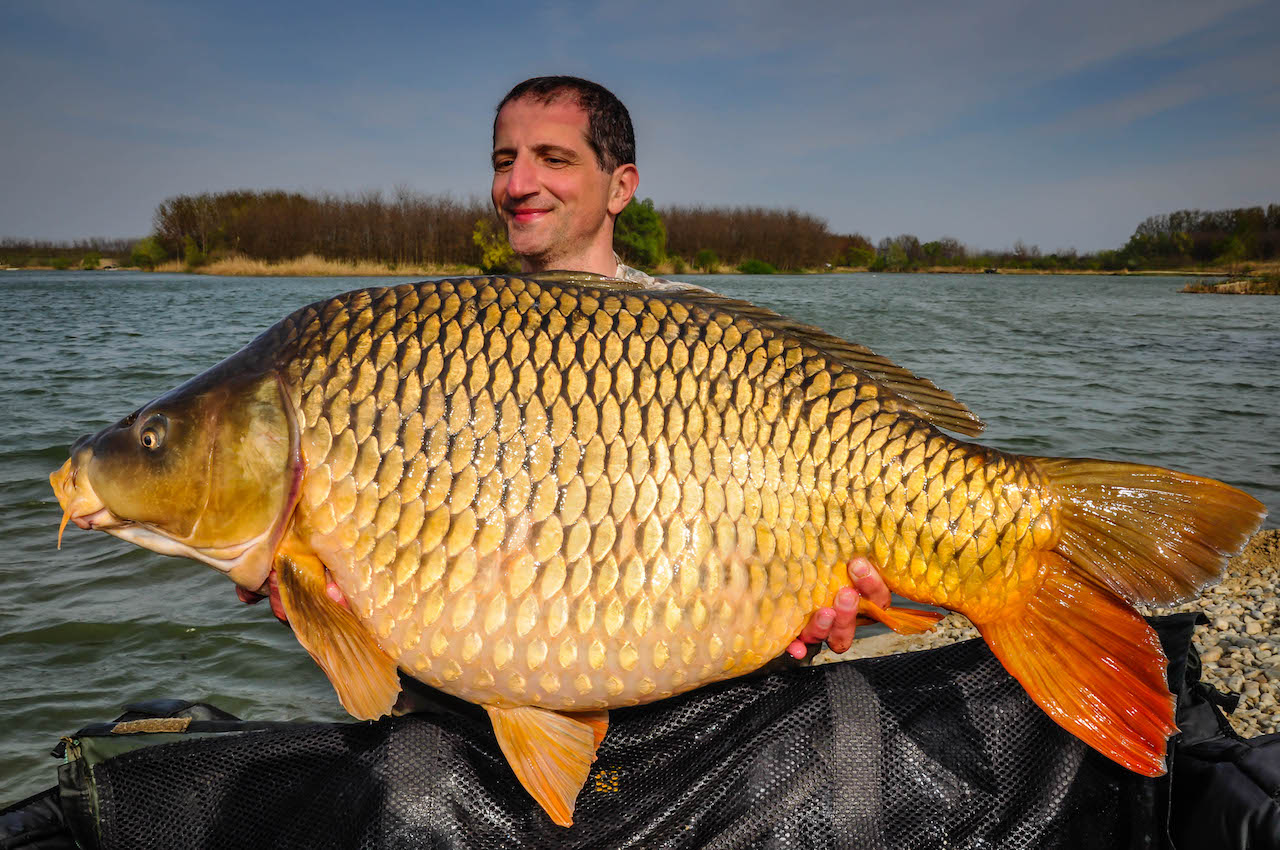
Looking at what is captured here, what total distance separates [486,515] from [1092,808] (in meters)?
1.16

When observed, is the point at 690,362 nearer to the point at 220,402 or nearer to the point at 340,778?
the point at 220,402

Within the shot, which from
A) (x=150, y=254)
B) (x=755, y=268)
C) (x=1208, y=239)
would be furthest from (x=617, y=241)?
(x=1208, y=239)

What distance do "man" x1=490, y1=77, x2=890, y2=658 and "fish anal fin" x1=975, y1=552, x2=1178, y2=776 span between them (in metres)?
1.27

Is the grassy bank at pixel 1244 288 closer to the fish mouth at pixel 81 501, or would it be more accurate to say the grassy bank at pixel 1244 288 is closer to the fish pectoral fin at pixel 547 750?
the fish pectoral fin at pixel 547 750

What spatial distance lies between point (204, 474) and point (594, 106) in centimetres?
154

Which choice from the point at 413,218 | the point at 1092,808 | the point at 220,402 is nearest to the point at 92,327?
the point at 220,402

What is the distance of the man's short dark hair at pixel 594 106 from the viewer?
7.57 feet

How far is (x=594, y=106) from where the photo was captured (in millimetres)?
2328

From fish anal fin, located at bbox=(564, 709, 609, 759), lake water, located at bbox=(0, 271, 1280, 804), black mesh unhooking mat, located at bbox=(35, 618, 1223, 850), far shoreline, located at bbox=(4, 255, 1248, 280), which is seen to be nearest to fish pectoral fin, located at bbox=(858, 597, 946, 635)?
black mesh unhooking mat, located at bbox=(35, 618, 1223, 850)

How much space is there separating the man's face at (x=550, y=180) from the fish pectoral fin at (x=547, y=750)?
4.53 feet

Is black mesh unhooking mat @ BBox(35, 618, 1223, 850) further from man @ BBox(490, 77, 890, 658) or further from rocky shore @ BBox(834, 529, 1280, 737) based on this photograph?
man @ BBox(490, 77, 890, 658)

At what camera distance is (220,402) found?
1.30 meters

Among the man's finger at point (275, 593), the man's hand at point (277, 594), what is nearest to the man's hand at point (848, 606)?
the man's hand at point (277, 594)

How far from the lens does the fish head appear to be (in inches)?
50.1
